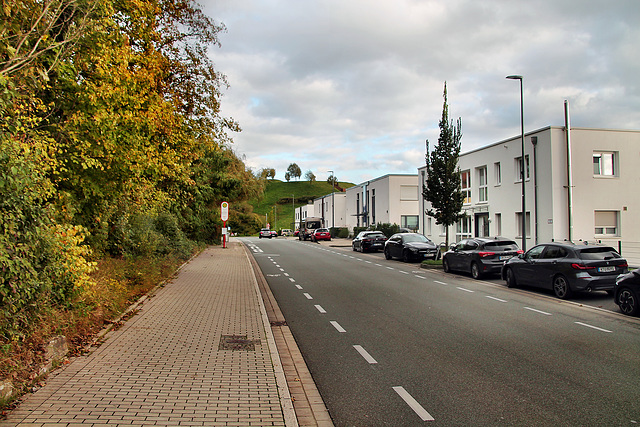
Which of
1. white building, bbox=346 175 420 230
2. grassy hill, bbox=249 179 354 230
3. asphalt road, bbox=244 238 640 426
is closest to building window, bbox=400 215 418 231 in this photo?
white building, bbox=346 175 420 230

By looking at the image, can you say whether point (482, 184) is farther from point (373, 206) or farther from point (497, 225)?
point (373, 206)

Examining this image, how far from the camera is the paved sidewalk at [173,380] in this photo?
4359 mm

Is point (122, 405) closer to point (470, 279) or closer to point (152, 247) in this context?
point (152, 247)

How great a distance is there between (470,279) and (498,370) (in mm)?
11828

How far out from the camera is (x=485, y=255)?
17.3 m

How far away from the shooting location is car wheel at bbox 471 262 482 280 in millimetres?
17419

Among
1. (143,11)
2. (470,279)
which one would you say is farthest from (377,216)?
(143,11)

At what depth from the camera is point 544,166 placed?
25.5 meters

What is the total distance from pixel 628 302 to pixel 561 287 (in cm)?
256

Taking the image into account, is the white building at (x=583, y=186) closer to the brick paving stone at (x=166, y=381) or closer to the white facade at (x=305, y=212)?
the brick paving stone at (x=166, y=381)

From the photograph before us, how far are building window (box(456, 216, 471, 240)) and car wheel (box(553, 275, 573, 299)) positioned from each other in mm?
21388

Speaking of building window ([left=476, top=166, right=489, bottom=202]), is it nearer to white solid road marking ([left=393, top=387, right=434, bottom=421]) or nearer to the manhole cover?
the manhole cover

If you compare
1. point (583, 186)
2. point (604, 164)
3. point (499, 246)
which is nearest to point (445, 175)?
point (499, 246)

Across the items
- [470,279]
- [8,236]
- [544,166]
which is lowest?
[470,279]
